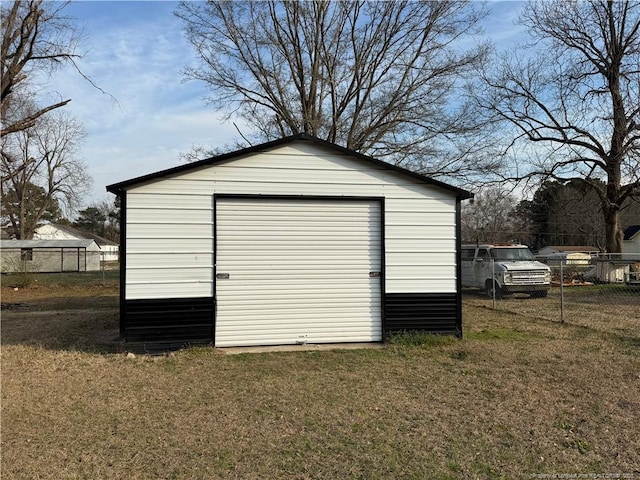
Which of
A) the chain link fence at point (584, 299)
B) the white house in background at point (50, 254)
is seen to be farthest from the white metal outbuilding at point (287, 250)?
the white house in background at point (50, 254)

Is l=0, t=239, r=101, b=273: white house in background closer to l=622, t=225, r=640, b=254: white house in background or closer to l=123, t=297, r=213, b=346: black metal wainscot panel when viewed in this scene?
l=123, t=297, r=213, b=346: black metal wainscot panel

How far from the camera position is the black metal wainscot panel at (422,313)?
8727 mm

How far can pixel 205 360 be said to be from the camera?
7465mm

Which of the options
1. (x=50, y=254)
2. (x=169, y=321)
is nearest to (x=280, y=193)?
(x=169, y=321)

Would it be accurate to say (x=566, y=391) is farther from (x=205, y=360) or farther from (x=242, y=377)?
(x=205, y=360)

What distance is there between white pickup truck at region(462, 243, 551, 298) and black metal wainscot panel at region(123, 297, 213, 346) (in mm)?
10221

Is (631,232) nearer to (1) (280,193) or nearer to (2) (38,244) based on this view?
(1) (280,193)

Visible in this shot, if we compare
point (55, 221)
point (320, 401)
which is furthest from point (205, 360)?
point (55, 221)

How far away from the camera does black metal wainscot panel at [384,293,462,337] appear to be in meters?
8.73

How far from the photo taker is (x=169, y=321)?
8055 mm

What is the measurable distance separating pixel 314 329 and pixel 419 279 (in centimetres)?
209

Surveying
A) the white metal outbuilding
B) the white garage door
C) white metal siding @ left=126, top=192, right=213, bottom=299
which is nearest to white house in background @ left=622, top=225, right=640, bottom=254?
the white metal outbuilding

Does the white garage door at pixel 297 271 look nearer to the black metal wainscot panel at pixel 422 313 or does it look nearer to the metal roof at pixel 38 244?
the black metal wainscot panel at pixel 422 313

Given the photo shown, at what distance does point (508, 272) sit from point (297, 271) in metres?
10.5
